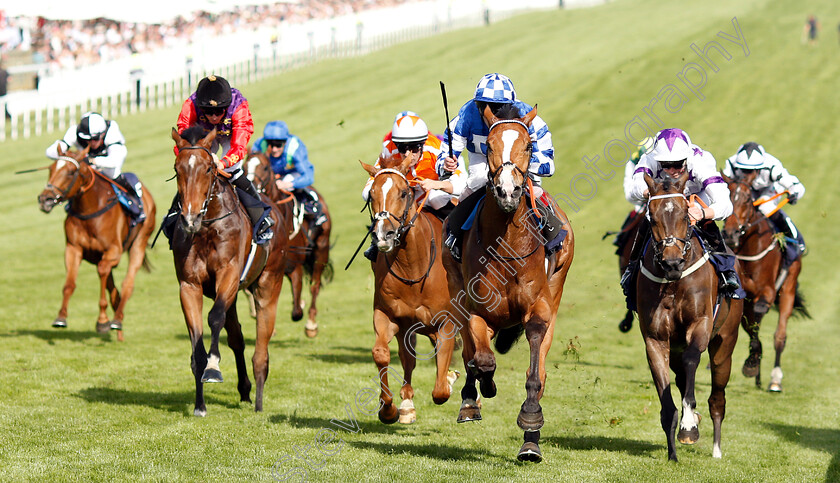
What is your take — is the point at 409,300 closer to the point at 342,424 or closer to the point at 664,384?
the point at 342,424

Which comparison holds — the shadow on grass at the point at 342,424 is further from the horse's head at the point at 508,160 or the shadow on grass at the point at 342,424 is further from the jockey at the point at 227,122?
the horse's head at the point at 508,160

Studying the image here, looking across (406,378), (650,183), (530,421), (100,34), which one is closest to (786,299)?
(650,183)

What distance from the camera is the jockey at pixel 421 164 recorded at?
772 centimetres

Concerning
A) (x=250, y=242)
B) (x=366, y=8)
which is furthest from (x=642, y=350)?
(x=366, y=8)

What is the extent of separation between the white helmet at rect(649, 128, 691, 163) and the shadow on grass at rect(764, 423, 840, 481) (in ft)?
9.04

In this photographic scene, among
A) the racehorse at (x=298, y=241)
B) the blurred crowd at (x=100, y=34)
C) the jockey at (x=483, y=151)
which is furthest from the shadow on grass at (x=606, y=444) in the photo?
the blurred crowd at (x=100, y=34)

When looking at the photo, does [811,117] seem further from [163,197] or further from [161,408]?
[161,408]

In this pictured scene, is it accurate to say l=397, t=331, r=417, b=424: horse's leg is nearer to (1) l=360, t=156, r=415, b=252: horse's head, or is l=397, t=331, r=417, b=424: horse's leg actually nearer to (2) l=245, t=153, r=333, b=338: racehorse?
(1) l=360, t=156, r=415, b=252: horse's head

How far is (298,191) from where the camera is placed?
45.1 feet

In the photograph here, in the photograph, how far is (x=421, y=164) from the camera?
8.83 meters

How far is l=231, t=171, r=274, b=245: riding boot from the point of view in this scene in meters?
9.23

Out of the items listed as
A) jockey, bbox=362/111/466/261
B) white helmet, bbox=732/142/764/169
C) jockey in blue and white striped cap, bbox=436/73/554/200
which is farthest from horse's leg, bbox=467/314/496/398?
white helmet, bbox=732/142/764/169

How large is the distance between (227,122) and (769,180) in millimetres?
6418

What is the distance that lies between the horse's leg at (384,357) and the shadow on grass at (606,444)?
135cm
